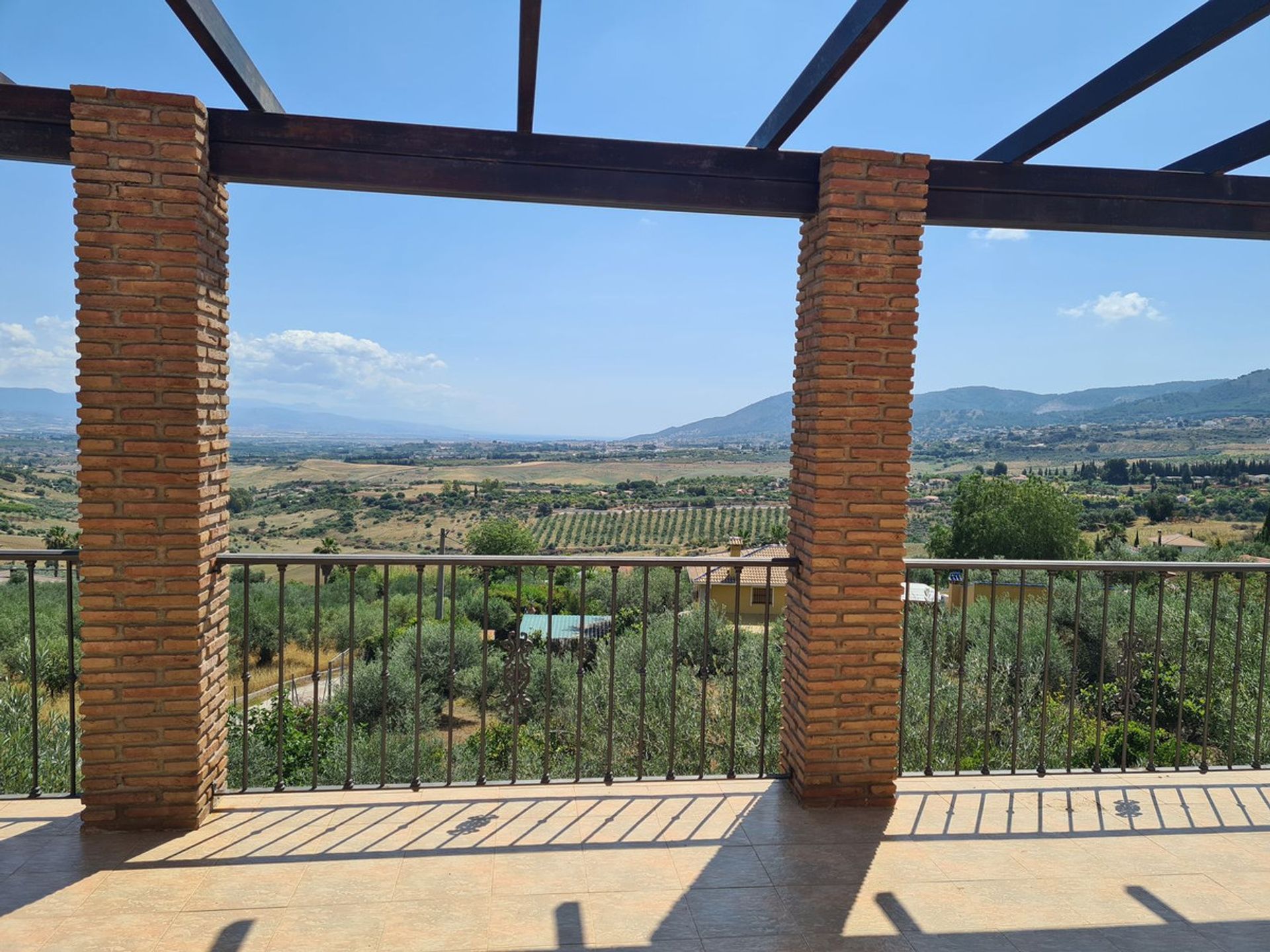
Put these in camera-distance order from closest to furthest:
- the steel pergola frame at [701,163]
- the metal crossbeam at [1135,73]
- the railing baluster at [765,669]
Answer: the metal crossbeam at [1135,73]
the steel pergola frame at [701,163]
the railing baluster at [765,669]

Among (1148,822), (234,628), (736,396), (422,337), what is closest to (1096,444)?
(234,628)

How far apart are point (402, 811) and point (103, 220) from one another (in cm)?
241

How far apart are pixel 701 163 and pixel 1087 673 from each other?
37.1ft

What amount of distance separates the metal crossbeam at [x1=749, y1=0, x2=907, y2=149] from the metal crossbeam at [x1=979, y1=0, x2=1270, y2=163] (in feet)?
3.08

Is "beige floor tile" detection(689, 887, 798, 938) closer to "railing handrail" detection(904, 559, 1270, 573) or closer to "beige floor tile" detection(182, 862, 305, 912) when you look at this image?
"beige floor tile" detection(182, 862, 305, 912)

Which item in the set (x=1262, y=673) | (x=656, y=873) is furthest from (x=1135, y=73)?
(x=656, y=873)

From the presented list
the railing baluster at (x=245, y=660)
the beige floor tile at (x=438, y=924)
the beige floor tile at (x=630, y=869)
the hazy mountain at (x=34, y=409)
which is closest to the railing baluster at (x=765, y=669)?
the beige floor tile at (x=630, y=869)

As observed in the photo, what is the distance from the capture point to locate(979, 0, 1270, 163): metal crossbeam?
229 cm

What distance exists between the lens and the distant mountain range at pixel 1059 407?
4238 centimetres

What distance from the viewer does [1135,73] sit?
2623 millimetres

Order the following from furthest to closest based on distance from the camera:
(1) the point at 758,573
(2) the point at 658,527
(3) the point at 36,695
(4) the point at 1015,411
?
(4) the point at 1015,411 → (2) the point at 658,527 → (1) the point at 758,573 → (3) the point at 36,695

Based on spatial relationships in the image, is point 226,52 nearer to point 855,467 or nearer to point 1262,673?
point 855,467

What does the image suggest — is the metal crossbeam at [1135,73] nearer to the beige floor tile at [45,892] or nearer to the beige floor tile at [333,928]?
the beige floor tile at [333,928]

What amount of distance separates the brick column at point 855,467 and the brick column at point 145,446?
90.5 inches
